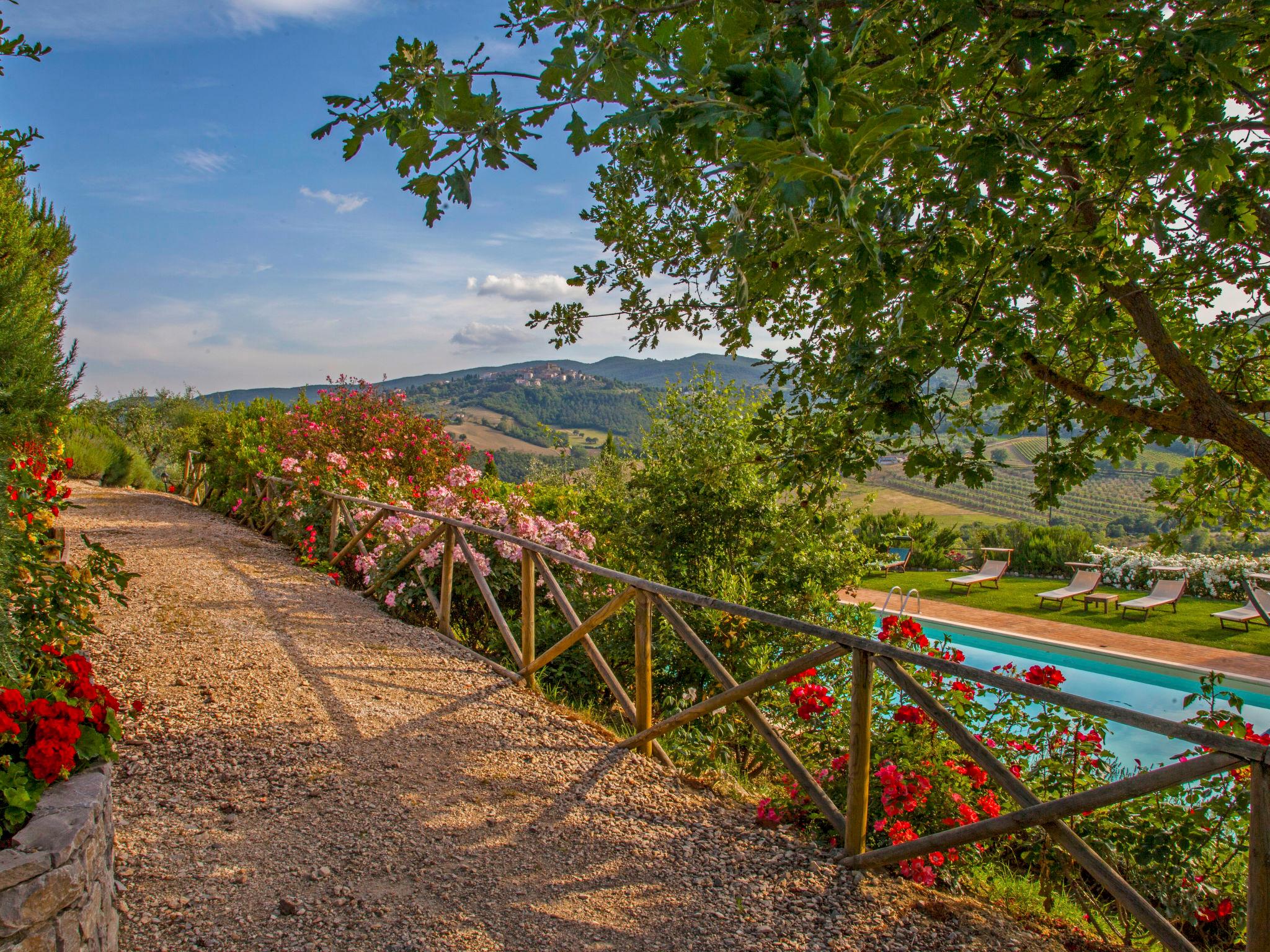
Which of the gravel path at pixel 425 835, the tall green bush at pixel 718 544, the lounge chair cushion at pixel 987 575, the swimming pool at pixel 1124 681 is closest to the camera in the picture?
the gravel path at pixel 425 835

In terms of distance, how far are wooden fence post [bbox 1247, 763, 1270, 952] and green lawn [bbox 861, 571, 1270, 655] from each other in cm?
713

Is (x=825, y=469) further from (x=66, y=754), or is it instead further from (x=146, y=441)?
(x=146, y=441)

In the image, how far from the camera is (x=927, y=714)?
2402 millimetres

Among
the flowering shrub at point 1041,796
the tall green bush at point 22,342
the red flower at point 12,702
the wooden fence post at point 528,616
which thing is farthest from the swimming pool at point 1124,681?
the tall green bush at point 22,342

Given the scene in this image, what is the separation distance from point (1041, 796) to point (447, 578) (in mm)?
3988

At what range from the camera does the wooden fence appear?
1654 mm

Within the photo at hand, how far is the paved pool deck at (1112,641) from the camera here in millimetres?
9328

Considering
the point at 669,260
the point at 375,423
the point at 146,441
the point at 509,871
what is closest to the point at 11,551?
the point at 509,871

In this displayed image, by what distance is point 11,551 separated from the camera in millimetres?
2428

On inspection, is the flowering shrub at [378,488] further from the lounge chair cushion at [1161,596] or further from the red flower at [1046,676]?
the lounge chair cushion at [1161,596]

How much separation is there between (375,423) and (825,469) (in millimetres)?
7945

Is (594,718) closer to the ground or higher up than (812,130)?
closer to the ground

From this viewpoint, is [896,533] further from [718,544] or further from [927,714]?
[927,714]

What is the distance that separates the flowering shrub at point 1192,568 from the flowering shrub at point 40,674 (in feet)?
48.9
